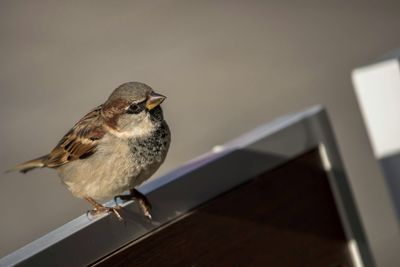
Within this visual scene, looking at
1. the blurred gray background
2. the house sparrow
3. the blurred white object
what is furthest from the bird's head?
the blurred gray background

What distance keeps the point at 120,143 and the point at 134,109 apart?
9 cm

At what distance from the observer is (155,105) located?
1.55m

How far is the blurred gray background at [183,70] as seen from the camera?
11.8 ft

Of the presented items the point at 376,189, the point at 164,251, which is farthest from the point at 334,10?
the point at 164,251

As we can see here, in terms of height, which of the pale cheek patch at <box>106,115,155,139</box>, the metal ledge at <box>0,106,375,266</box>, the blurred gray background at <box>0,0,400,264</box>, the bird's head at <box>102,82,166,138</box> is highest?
the bird's head at <box>102,82,166,138</box>

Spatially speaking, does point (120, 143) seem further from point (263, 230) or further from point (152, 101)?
point (263, 230)

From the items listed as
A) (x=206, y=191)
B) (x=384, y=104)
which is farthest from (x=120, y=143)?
(x=384, y=104)

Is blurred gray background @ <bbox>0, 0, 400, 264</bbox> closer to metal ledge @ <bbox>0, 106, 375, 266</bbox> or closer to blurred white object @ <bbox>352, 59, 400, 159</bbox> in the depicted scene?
blurred white object @ <bbox>352, 59, 400, 159</bbox>

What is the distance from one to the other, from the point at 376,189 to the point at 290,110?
0.69 m

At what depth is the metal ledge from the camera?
1.07 meters

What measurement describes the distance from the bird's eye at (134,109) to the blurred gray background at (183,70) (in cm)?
176

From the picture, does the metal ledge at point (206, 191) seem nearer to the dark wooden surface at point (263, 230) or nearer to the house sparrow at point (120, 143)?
the dark wooden surface at point (263, 230)

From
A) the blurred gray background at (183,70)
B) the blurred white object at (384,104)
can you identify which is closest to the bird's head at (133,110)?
the blurred white object at (384,104)

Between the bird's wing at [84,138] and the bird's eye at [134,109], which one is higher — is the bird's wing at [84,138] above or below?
below
